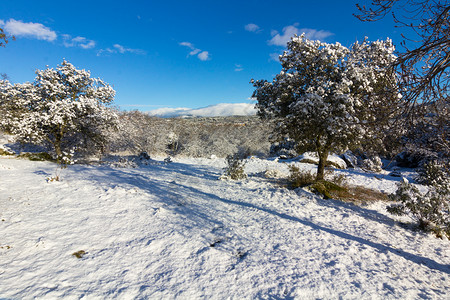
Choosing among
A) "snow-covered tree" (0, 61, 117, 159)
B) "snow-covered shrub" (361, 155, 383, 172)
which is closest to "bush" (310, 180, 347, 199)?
"snow-covered shrub" (361, 155, 383, 172)

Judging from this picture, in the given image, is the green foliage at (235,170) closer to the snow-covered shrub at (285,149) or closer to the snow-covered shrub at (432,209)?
the snow-covered shrub at (432,209)

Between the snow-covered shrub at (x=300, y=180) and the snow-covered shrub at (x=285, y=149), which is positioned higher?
the snow-covered shrub at (x=285, y=149)

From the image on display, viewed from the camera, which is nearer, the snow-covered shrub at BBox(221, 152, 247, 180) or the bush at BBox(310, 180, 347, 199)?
the bush at BBox(310, 180, 347, 199)

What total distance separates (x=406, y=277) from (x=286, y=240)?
2.15 m

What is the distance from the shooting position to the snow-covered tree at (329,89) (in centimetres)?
680

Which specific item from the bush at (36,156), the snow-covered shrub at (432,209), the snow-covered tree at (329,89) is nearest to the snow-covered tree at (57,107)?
the bush at (36,156)

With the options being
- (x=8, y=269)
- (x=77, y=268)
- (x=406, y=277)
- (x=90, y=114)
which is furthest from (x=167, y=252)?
(x=90, y=114)

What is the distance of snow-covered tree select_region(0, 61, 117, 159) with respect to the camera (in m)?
11.6

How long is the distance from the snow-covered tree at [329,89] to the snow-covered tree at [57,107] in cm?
1119

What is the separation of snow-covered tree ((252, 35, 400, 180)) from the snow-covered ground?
2698 millimetres

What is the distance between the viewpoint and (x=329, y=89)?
7.44m

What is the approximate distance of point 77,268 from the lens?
10.8 feet

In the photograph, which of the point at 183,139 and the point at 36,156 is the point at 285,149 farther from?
the point at 36,156

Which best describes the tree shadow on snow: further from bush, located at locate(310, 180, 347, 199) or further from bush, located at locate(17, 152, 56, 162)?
bush, located at locate(17, 152, 56, 162)
